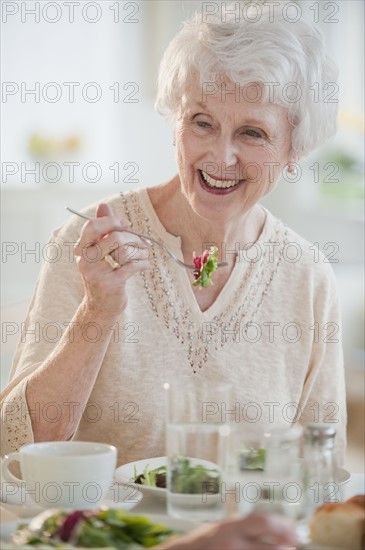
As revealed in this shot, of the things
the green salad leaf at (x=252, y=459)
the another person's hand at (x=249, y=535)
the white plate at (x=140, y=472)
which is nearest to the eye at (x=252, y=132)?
the white plate at (x=140, y=472)

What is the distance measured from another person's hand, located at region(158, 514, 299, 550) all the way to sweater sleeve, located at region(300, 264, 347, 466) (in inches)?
40.9

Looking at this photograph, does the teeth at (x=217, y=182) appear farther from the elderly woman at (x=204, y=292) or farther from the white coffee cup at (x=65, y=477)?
the white coffee cup at (x=65, y=477)

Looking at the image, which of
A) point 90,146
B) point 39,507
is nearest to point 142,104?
point 90,146

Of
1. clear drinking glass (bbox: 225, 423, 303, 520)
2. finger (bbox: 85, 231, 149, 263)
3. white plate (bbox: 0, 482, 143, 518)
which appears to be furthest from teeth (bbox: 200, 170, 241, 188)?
clear drinking glass (bbox: 225, 423, 303, 520)

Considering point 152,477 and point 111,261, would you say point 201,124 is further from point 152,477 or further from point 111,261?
point 152,477

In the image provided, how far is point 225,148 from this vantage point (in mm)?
1688

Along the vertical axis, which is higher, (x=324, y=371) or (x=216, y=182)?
(x=216, y=182)

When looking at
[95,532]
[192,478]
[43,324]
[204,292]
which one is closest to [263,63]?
[204,292]

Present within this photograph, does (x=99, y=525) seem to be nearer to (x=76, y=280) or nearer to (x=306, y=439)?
(x=306, y=439)

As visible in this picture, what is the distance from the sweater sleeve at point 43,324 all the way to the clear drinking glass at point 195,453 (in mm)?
519

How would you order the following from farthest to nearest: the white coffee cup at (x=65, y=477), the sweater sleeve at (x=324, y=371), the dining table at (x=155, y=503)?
1. the sweater sleeve at (x=324, y=371)
2. the dining table at (x=155, y=503)
3. the white coffee cup at (x=65, y=477)

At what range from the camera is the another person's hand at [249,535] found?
0.82m

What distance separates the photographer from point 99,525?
923 millimetres

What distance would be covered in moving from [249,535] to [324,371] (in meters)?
1.09
